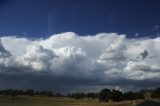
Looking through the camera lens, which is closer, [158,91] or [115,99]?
[115,99]

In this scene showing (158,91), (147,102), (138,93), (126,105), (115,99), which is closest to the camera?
(147,102)

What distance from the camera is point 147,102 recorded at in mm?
47375

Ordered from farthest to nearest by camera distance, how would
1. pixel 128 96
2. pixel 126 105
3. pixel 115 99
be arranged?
pixel 128 96 < pixel 115 99 < pixel 126 105

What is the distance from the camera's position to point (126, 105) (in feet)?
284

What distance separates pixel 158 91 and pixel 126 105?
112 metres

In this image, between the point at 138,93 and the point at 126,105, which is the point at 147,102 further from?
the point at 138,93

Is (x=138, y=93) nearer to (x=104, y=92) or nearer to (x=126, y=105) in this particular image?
(x=104, y=92)

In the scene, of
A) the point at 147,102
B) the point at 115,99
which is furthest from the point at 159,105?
the point at 115,99

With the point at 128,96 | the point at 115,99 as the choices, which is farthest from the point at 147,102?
the point at 128,96

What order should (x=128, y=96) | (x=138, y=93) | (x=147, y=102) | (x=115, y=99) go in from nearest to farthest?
(x=147, y=102), (x=115, y=99), (x=128, y=96), (x=138, y=93)

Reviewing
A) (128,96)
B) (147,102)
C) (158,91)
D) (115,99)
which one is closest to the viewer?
(147,102)

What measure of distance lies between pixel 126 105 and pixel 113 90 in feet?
203

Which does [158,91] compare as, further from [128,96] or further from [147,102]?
[147,102]

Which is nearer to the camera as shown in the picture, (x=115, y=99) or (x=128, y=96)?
(x=115, y=99)
